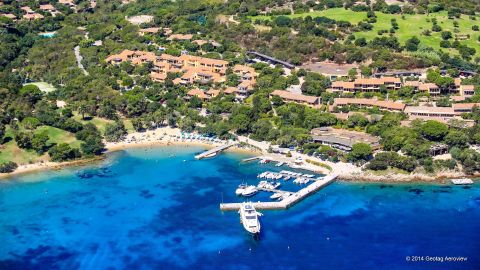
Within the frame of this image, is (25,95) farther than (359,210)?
Yes

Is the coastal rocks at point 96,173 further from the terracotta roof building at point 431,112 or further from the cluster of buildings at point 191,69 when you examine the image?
the terracotta roof building at point 431,112

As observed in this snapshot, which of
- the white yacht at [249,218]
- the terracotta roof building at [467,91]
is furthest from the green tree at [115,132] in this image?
the terracotta roof building at [467,91]

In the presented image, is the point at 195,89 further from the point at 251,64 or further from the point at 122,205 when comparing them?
the point at 122,205

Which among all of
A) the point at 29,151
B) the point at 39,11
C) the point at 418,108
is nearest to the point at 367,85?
the point at 418,108

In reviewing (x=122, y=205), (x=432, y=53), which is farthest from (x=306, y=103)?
(x=122, y=205)

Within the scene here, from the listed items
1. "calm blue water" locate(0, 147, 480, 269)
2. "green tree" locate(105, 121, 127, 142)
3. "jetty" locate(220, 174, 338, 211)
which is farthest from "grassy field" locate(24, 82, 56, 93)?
"jetty" locate(220, 174, 338, 211)
